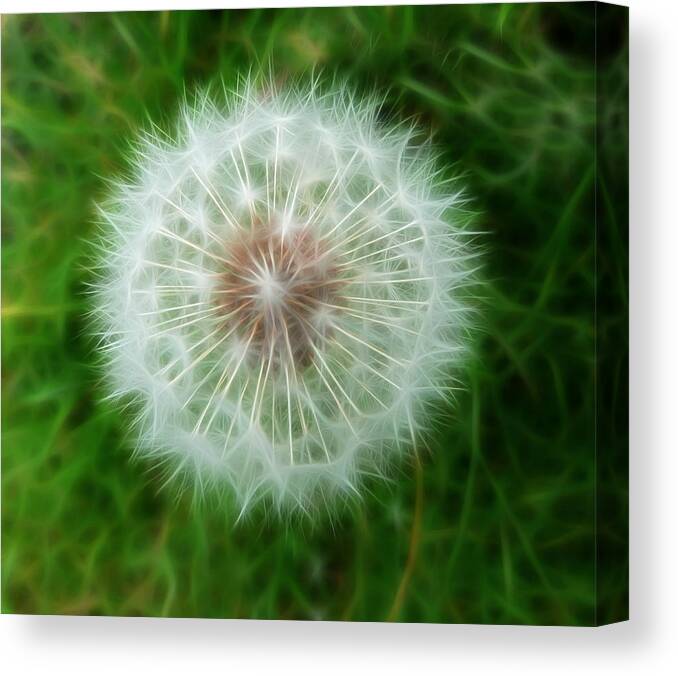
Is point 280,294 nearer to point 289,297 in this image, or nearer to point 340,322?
point 289,297

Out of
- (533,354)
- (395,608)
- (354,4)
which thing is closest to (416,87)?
(354,4)

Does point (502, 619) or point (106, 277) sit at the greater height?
point (106, 277)

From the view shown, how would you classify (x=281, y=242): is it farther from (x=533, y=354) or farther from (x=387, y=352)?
(x=533, y=354)

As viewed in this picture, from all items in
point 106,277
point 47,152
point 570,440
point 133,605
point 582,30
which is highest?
point 582,30

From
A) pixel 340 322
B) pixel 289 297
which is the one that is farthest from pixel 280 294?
pixel 340 322
